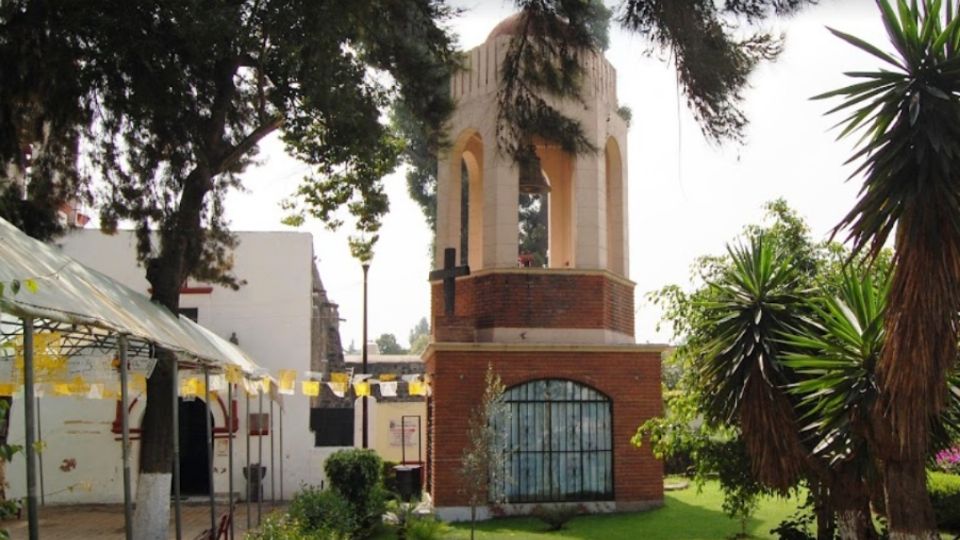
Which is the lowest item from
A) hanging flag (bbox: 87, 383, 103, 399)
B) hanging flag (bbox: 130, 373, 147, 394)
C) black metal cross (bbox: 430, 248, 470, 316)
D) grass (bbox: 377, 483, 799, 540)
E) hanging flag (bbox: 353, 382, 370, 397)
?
grass (bbox: 377, 483, 799, 540)

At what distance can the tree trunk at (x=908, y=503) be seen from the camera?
28.7 ft

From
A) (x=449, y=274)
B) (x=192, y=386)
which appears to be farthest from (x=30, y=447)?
(x=449, y=274)

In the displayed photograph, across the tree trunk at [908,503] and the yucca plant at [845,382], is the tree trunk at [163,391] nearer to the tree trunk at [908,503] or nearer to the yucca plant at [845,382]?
the yucca plant at [845,382]

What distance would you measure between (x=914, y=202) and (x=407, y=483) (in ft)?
45.8

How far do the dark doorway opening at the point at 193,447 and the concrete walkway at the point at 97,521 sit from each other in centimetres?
182

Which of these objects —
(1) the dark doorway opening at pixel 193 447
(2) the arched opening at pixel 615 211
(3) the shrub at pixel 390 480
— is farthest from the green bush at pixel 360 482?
(1) the dark doorway opening at pixel 193 447

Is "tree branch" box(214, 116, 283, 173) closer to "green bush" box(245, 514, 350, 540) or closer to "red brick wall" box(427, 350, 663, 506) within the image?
"green bush" box(245, 514, 350, 540)

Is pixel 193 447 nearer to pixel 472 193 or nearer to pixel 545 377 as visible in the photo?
pixel 472 193

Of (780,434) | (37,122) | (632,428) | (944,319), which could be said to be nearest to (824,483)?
(780,434)

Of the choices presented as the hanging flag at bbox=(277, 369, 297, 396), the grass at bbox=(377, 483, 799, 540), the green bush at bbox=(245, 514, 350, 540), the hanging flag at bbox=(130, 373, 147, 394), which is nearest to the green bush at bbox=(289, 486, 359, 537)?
the green bush at bbox=(245, 514, 350, 540)

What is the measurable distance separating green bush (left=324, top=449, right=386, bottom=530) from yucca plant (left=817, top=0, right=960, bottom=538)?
30.8 ft

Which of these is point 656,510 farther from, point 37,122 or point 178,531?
point 37,122

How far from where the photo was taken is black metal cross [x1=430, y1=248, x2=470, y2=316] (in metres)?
18.0

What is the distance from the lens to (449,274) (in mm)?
18125
